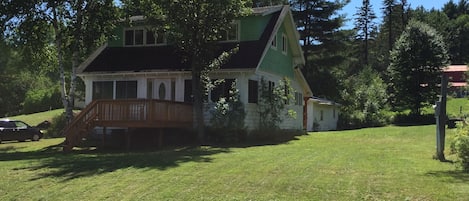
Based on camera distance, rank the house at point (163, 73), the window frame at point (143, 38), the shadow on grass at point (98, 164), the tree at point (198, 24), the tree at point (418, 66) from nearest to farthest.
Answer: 1. the shadow on grass at point (98, 164)
2. the house at point (163, 73)
3. the tree at point (198, 24)
4. the window frame at point (143, 38)
5. the tree at point (418, 66)

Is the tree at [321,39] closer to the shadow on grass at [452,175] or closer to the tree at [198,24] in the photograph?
the tree at [198,24]

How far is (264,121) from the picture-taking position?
24.6m

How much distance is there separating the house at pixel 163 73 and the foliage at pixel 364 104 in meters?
14.8

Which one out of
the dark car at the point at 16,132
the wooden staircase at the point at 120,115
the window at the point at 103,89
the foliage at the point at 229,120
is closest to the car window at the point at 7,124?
the dark car at the point at 16,132

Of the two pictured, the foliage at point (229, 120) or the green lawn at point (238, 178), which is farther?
the foliage at point (229, 120)

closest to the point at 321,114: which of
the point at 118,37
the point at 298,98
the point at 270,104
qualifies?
the point at 298,98

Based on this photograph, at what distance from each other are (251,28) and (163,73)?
489 centimetres

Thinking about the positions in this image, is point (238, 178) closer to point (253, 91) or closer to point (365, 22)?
point (253, 91)

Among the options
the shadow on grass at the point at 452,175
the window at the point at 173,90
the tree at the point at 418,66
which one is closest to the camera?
the shadow on grass at the point at 452,175

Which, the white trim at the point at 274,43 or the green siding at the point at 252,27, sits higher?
the green siding at the point at 252,27

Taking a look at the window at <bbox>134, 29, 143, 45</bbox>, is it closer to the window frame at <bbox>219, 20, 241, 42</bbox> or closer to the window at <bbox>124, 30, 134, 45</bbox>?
the window at <bbox>124, 30, 134, 45</bbox>

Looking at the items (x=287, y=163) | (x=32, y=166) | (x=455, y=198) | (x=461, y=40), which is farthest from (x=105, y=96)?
(x=461, y=40)

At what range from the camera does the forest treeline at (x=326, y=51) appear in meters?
23.7

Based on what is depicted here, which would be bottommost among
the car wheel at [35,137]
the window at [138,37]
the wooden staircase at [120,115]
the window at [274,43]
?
the car wheel at [35,137]
